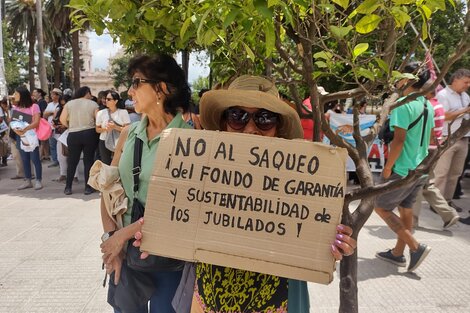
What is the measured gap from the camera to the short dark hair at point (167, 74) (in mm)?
2064

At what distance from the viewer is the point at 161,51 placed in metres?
2.19

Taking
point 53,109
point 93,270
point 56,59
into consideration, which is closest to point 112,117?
point 93,270

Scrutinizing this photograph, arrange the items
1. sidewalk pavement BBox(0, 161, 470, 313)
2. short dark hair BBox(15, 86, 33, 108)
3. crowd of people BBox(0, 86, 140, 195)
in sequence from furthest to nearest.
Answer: short dark hair BBox(15, 86, 33, 108) → crowd of people BBox(0, 86, 140, 195) → sidewalk pavement BBox(0, 161, 470, 313)

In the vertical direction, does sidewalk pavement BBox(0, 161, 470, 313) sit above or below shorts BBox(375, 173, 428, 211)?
below

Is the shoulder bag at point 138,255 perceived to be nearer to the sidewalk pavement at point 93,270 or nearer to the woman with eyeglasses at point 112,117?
the sidewalk pavement at point 93,270

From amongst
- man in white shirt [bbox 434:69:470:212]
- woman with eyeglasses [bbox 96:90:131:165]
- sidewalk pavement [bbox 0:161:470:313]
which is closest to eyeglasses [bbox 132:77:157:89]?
sidewalk pavement [bbox 0:161:470:313]

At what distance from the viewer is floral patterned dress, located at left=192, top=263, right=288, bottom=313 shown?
168 centimetres

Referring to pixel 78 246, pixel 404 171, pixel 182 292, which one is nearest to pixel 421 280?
pixel 404 171

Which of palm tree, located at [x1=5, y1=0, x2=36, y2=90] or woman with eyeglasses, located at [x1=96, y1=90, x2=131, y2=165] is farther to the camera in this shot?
palm tree, located at [x1=5, y1=0, x2=36, y2=90]

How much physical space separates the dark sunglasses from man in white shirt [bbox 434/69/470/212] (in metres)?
4.60

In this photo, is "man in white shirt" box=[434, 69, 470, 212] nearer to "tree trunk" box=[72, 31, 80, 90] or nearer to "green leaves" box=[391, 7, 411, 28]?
"green leaves" box=[391, 7, 411, 28]

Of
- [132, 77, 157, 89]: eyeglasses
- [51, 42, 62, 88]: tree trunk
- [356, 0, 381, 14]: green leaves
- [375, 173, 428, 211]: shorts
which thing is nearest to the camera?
[356, 0, 381, 14]: green leaves

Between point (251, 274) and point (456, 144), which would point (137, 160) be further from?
point (456, 144)

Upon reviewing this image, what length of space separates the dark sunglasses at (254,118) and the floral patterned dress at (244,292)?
0.61m
